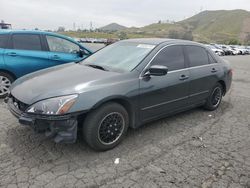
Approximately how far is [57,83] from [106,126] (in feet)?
2.97

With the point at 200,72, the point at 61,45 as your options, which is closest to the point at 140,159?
the point at 200,72

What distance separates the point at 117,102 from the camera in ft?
11.9

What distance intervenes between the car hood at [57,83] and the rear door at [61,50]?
87.2 inches

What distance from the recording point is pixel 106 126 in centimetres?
351

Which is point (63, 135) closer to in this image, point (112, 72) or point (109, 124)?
point (109, 124)

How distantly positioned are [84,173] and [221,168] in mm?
1781

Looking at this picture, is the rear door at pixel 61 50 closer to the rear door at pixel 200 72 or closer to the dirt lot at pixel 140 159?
the dirt lot at pixel 140 159

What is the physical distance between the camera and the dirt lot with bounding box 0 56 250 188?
295 cm

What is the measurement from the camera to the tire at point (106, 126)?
3322 millimetres

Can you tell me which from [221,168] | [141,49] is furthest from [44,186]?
[141,49]

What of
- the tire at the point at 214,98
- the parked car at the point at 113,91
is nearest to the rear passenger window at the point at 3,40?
the parked car at the point at 113,91

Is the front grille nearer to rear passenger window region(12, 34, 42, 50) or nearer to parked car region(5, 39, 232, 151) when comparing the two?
parked car region(5, 39, 232, 151)

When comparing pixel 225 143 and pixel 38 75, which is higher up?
pixel 38 75

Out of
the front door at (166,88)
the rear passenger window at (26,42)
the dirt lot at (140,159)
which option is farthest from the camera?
the rear passenger window at (26,42)
